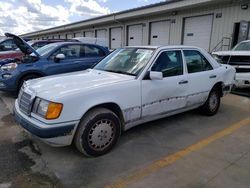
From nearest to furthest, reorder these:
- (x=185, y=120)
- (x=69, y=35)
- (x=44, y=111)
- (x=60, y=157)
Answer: (x=44, y=111) < (x=60, y=157) < (x=185, y=120) < (x=69, y=35)

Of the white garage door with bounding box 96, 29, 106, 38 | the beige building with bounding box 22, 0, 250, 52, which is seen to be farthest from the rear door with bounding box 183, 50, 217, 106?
the white garage door with bounding box 96, 29, 106, 38

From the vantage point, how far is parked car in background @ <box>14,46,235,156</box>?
2992mm

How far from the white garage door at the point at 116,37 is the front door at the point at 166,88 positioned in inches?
688

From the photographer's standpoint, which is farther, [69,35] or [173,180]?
[69,35]

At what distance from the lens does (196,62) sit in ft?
Result: 15.6

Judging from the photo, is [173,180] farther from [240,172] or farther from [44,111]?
[44,111]

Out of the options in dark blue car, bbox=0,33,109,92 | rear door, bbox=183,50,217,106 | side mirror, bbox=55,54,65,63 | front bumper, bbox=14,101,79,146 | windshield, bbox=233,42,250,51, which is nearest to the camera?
front bumper, bbox=14,101,79,146

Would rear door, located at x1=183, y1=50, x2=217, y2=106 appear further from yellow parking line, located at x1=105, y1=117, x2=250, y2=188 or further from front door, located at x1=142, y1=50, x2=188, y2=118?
yellow parking line, located at x1=105, y1=117, x2=250, y2=188

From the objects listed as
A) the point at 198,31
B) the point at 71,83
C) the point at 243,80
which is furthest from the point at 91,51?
the point at 198,31

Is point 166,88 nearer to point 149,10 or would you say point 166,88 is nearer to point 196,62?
point 196,62

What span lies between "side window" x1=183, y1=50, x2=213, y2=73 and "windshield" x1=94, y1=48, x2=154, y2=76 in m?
0.90

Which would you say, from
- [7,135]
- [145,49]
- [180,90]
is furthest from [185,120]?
[7,135]

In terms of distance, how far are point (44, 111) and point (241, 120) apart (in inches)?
161

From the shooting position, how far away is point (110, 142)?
3451mm
